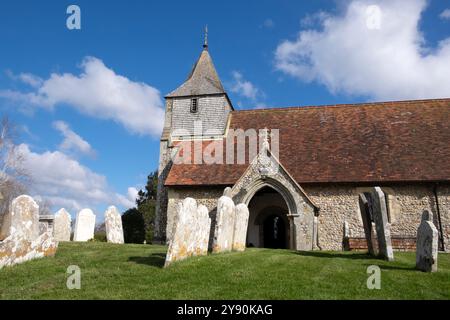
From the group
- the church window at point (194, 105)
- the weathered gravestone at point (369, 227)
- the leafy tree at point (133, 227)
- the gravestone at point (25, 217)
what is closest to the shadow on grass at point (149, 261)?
the gravestone at point (25, 217)

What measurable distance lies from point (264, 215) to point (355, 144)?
5.95 meters

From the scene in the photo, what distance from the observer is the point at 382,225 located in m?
9.59

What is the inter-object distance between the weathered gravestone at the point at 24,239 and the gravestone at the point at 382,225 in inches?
352

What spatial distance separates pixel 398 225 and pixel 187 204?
11215 mm

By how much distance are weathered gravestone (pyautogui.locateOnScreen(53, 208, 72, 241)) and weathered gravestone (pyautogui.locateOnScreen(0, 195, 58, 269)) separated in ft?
23.0

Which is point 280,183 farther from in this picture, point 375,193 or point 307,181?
point 375,193

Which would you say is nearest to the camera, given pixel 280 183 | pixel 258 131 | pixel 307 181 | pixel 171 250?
pixel 171 250

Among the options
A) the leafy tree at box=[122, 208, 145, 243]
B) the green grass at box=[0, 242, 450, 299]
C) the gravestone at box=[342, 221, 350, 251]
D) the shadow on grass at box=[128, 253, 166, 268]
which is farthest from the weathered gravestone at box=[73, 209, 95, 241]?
the gravestone at box=[342, 221, 350, 251]

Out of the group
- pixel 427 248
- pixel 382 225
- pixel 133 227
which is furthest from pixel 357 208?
pixel 133 227

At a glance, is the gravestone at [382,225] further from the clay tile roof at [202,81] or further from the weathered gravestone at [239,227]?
the clay tile roof at [202,81]

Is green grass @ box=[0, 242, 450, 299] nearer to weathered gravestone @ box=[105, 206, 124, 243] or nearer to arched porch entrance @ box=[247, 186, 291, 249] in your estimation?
weathered gravestone @ box=[105, 206, 124, 243]

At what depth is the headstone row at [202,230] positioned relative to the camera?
7812 mm
